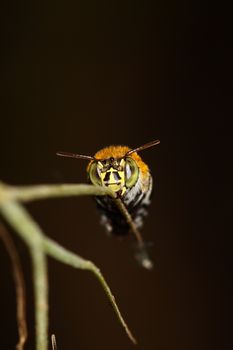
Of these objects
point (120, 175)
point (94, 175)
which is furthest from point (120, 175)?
point (94, 175)

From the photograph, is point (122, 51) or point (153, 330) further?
point (122, 51)

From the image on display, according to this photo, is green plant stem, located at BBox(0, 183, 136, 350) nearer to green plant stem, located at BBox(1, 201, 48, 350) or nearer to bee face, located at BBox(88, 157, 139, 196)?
green plant stem, located at BBox(1, 201, 48, 350)

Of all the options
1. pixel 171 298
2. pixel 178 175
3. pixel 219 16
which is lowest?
pixel 171 298

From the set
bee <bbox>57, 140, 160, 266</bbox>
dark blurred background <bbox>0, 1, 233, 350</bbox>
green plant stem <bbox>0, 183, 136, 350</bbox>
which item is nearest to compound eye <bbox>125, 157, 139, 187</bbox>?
bee <bbox>57, 140, 160, 266</bbox>

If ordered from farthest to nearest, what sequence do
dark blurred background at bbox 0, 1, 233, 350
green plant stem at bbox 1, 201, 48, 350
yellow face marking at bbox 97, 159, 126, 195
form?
1. dark blurred background at bbox 0, 1, 233, 350
2. yellow face marking at bbox 97, 159, 126, 195
3. green plant stem at bbox 1, 201, 48, 350

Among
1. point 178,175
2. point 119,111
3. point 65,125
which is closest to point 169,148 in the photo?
point 178,175

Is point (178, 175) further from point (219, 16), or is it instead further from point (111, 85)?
point (219, 16)
